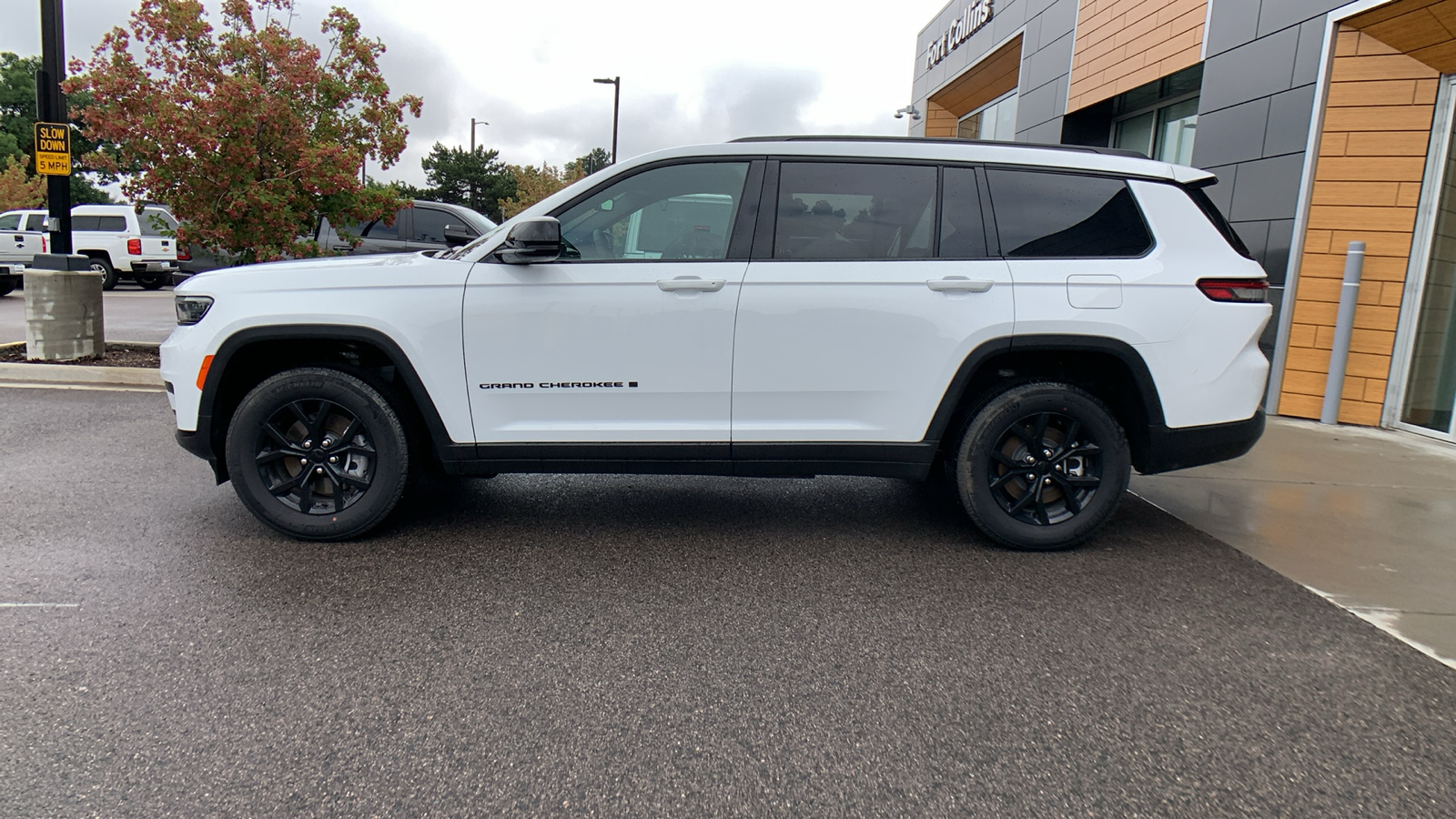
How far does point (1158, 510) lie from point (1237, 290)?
1551mm

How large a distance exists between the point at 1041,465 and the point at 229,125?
834cm

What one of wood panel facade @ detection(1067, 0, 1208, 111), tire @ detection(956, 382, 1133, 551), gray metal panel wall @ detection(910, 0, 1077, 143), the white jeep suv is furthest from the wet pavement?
gray metal panel wall @ detection(910, 0, 1077, 143)

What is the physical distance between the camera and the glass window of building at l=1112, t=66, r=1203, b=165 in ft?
32.8

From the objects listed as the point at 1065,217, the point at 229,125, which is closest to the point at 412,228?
the point at 229,125

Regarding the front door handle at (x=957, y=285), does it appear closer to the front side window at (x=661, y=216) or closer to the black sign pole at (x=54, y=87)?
the front side window at (x=661, y=216)

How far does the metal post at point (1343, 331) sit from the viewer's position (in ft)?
24.8

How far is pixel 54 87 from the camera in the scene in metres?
8.86

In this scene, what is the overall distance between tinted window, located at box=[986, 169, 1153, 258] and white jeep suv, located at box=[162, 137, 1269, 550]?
1cm

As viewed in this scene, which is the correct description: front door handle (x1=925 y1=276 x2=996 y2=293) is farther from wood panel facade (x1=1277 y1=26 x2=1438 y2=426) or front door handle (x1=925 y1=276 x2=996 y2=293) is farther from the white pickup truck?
the white pickup truck

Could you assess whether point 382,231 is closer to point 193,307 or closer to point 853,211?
point 193,307

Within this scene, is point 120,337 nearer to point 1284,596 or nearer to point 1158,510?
point 1158,510

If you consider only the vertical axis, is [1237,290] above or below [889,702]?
above

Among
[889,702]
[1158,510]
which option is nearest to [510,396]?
[889,702]

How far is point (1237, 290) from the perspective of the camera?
13.3 ft
